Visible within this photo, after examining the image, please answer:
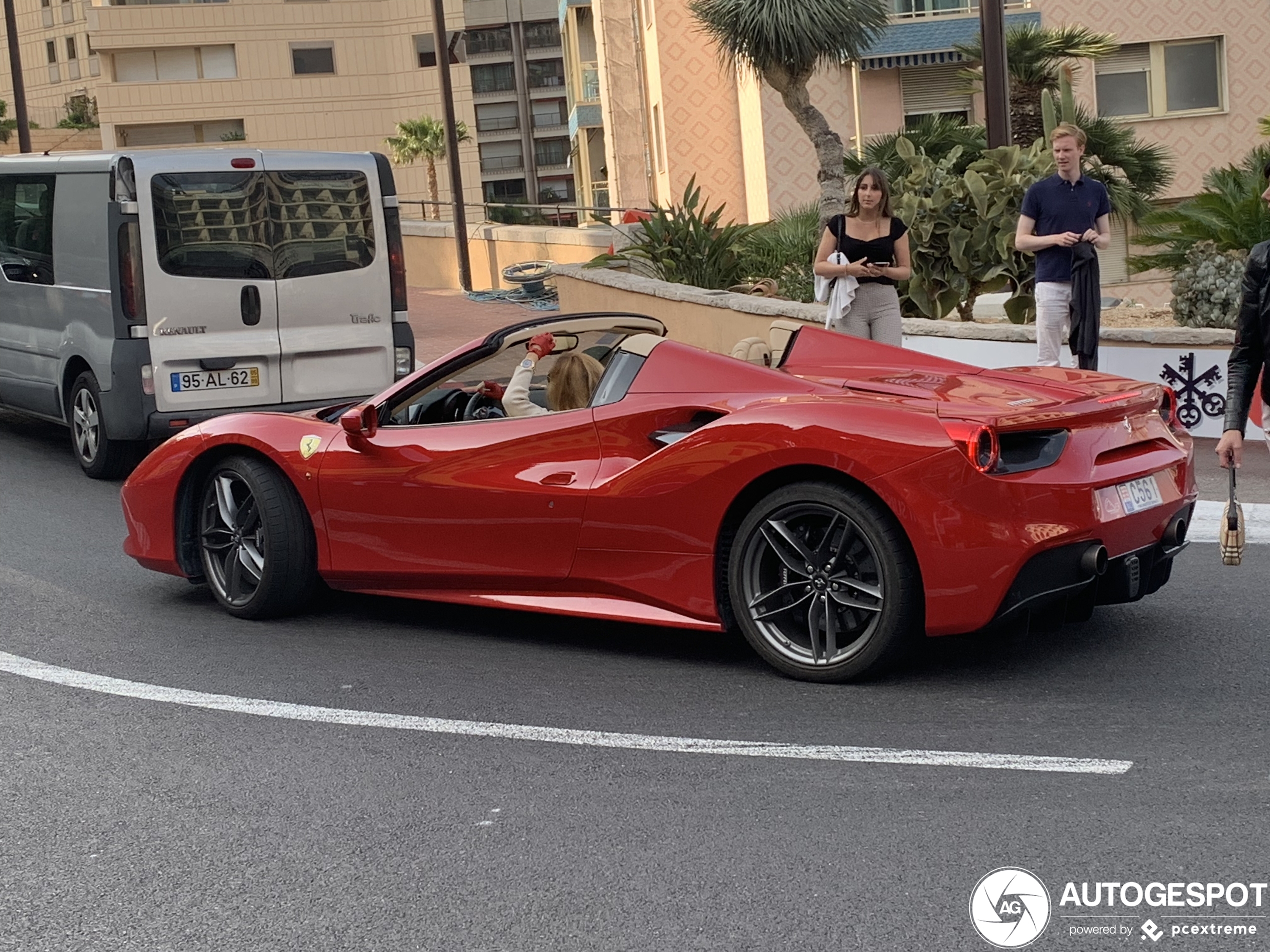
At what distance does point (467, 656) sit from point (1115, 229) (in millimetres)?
24206

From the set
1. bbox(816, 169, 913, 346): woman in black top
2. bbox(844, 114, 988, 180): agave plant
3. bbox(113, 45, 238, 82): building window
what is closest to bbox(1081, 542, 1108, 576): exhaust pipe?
bbox(816, 169, 913, 346): woman in black top

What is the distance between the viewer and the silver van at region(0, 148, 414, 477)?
34.7 feet

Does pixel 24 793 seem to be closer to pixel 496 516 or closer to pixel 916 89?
pixel 496 516

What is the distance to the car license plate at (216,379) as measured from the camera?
10.8 m

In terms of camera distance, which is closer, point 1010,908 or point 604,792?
point 1010,908

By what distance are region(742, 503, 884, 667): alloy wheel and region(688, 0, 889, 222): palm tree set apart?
16216 mm

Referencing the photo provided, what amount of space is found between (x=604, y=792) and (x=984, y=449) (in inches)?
61.5

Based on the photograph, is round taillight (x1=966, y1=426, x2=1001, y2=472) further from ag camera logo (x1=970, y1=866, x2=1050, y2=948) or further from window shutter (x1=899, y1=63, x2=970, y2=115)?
window shutter (x1=899, y1=63, x2=970, y2=115)

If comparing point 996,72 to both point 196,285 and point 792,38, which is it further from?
point 792,38

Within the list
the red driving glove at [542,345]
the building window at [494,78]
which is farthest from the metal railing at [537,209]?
the building window at [494,78]

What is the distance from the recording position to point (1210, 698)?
16.7 feet

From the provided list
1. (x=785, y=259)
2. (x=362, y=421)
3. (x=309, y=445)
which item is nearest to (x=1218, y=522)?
(x=362, y=421)

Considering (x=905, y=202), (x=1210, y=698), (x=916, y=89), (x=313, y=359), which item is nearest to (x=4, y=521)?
(x=313, y=359)

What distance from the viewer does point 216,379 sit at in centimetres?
1088
